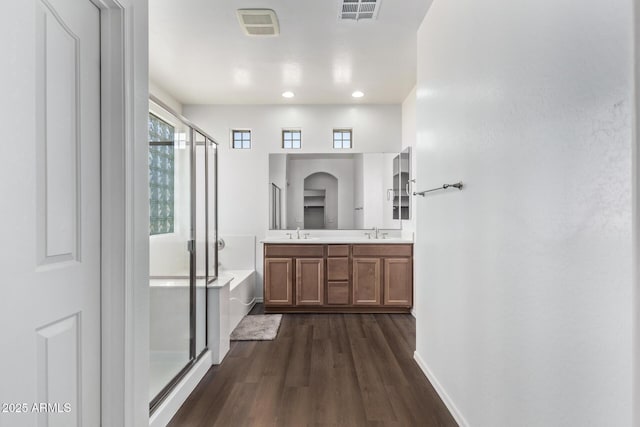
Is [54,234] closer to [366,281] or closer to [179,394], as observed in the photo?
[179,394]

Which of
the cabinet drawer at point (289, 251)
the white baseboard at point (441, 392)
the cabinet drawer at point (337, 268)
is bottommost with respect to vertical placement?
the white baseboard at point (441, 392)

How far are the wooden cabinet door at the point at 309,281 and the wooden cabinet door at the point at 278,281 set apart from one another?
90 millimetres

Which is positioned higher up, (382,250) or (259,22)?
(259,22)

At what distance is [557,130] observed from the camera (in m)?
1.01

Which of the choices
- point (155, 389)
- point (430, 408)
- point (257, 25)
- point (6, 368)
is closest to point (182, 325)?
point (155, 389)

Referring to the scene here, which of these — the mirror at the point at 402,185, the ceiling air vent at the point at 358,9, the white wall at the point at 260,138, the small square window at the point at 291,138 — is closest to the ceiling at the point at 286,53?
the ceiling air vent at the point at 358,9

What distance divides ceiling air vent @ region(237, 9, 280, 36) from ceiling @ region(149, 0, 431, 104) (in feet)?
0.16

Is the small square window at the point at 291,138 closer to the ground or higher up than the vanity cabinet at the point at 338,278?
higher up

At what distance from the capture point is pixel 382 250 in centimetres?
379

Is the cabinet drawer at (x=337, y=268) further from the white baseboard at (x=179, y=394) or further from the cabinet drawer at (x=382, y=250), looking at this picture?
the white baseboard at (x=179, y=394)

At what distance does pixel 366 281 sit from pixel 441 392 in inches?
71.9

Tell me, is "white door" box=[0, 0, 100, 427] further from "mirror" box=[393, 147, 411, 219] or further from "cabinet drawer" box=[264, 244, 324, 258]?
"mirror" box=[393, 147, 411, 219]

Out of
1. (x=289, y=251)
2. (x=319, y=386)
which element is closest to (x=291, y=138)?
(x=289, y=251)

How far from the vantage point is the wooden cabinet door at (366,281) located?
12.4 ft
